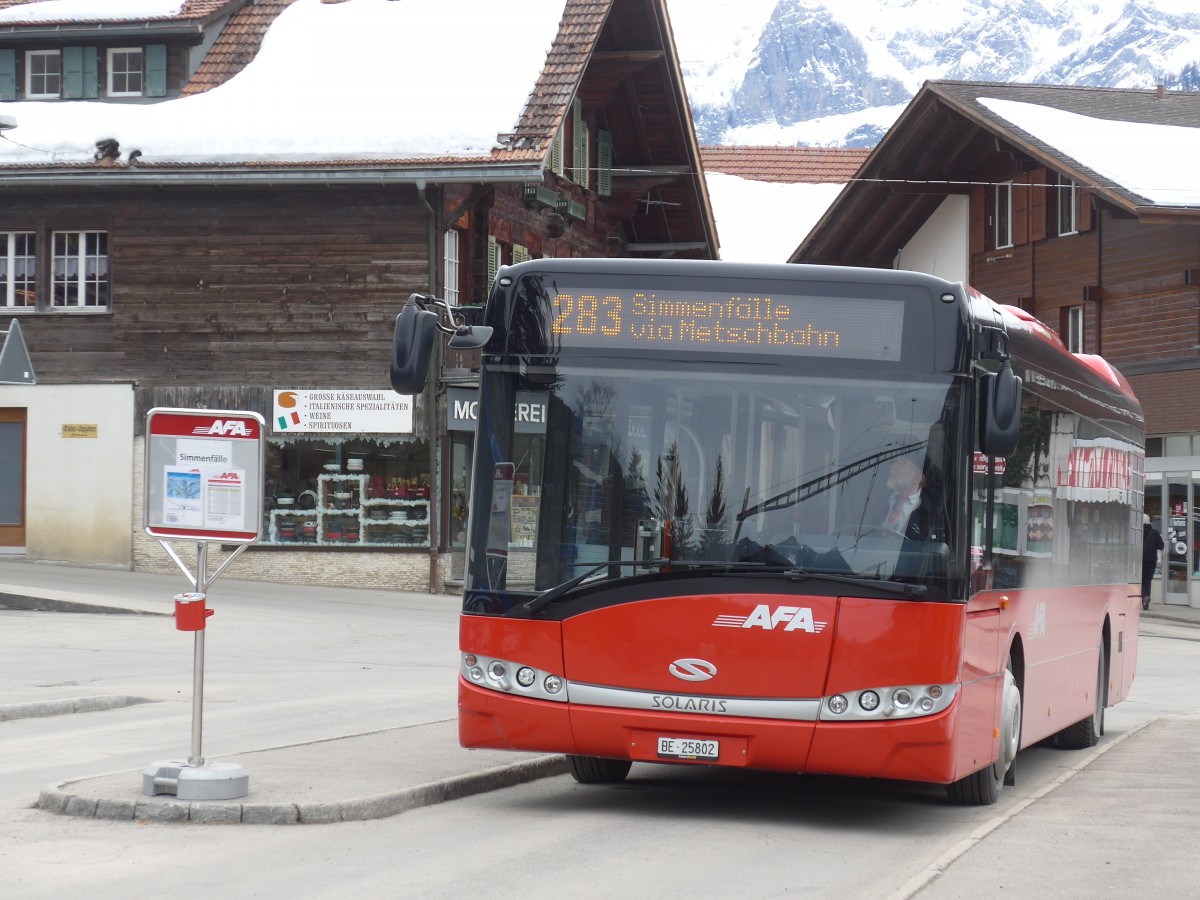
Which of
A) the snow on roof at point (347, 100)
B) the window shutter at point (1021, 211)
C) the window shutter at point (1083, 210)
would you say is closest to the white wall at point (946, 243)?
the window shutter at point (1021, 211)

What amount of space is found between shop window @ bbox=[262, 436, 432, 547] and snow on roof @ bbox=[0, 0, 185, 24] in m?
7.85

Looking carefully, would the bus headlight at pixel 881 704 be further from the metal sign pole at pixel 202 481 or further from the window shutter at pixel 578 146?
the window shutter at pixel 578 146

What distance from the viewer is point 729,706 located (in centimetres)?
946

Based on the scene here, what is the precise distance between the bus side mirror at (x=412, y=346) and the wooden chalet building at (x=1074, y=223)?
2613 cm

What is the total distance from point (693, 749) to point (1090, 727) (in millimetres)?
6215

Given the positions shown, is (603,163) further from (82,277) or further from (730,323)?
(730,323)

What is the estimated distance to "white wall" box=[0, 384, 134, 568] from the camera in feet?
107

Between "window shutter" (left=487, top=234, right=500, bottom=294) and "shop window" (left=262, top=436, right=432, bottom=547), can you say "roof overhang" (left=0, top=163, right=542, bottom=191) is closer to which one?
"window shutter" (left=487, top=234, right=500, bottom=294)

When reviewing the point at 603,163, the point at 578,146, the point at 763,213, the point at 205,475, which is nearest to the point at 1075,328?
the point at 603,163

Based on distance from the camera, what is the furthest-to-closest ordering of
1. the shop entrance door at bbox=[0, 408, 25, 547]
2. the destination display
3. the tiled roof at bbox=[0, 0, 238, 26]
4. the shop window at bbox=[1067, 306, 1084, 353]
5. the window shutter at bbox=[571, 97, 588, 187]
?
1. the shop window at bbox=[1067, 306, 1084, 353]
2. the window shutter at bbox=[571, 97, 588, 187]
3. the tiled roof at bbox=[0, 0, 238, 26]
4. the shop entrance door at bbox=[0, 408, 25, 547]
5. the destination display

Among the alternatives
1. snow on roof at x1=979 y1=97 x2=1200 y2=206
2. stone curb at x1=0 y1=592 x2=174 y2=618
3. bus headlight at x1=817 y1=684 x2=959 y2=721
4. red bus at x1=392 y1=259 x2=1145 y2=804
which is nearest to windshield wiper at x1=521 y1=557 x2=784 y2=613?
red bus at x1=392 y1=259 x2=1145 y2=804

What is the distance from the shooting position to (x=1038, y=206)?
132 feet

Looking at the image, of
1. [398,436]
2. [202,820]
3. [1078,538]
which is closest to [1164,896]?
[202,820]

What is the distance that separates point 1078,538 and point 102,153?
22.4 meters
